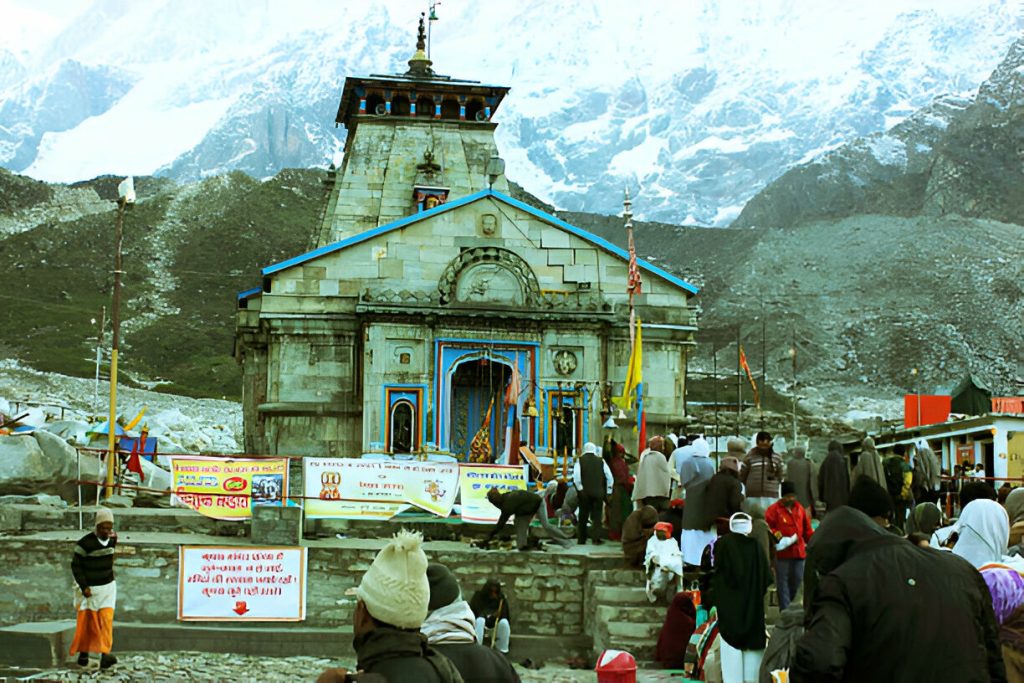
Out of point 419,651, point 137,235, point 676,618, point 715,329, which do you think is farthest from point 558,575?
point 137,235

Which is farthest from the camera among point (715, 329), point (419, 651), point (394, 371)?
point (715, 329)

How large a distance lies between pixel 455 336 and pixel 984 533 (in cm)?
2044

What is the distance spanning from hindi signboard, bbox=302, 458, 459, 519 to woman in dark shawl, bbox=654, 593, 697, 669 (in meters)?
5.60

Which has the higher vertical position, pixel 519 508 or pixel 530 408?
pixel 530 408

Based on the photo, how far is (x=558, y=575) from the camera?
62.0ft

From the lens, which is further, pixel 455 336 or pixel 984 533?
pixel 455 336

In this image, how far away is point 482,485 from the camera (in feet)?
67.9

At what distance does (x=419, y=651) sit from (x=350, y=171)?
32.7 metres

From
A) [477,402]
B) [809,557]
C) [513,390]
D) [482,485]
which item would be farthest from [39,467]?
[809,557]

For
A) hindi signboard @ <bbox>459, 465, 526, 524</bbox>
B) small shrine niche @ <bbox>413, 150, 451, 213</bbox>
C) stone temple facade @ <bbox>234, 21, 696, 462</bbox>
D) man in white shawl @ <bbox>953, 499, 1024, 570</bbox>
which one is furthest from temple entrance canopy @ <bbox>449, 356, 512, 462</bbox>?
man in white shawl @ <bbox>953, 499, 1024, 570</bbox>

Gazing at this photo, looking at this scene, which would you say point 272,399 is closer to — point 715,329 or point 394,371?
point 394,371

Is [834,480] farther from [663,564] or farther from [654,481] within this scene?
[654,481]

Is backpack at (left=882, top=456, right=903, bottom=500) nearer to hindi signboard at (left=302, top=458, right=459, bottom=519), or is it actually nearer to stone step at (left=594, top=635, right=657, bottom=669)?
stone step at (left=594, top=635, right=657, bottom=669)

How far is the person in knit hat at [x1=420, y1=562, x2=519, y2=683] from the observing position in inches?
253
